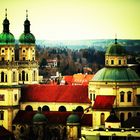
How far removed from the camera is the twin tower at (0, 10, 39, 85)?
130ft

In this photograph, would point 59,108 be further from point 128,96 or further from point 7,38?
point 7,38

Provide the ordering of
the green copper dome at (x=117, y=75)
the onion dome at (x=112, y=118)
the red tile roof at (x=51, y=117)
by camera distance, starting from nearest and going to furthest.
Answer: the onion dome at (x=112, y=118) < the red tile roof at (x=51, y=117) < the green copper dome at (x=117, y=75)

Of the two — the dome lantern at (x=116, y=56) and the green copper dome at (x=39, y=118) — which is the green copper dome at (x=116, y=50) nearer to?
the dome lantern at (x=116, y=56)

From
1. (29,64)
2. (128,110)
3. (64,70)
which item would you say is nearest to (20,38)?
(29,64)

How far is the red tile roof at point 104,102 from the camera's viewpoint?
123 ft

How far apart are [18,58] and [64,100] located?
3.33 meters

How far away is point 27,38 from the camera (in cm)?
4194

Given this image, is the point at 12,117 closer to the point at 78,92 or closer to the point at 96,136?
the point at 78,92

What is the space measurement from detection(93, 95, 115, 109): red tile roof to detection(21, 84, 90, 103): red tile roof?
58.9 inches

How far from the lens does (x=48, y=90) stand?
40.5 meters

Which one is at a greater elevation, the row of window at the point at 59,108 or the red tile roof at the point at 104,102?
the red tile roof at the point at 104,102

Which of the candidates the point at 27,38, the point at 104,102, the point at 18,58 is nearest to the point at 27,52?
the point at 18,58

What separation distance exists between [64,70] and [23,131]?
94.8ft

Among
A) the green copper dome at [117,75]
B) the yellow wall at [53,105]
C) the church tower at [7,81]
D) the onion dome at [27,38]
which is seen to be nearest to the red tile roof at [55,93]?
the yellow wall at [53,105]
